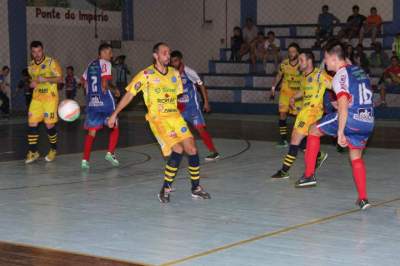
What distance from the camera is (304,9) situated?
2902 centimetres

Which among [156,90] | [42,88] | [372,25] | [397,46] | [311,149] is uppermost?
[372,25]

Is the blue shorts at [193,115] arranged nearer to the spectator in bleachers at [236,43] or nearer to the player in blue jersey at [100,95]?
the player in blue jersey at [100,95]

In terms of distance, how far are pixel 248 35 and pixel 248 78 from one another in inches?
74.5

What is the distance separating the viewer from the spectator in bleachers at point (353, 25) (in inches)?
1020

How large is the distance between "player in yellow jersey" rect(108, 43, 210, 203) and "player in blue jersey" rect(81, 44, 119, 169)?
327 cm

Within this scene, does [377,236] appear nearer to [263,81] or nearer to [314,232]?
[314,232]

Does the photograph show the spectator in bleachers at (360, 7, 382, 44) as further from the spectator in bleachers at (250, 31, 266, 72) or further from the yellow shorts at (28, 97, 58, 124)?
the yellow shorts at (28, 97, 58, 124)

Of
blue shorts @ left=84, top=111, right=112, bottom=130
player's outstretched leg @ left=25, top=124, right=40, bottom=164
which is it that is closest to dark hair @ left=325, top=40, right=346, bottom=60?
blue shorts @ left=84, top=111, right=112, bottom=130

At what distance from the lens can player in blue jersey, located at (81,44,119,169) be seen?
1303 cm

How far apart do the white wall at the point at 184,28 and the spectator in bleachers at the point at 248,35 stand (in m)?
1.83

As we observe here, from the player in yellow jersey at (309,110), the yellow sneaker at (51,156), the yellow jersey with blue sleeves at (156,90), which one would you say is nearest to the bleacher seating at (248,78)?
the yellow sneaker at (51,156)

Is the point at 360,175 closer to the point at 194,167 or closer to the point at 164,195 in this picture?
the point at 194,167

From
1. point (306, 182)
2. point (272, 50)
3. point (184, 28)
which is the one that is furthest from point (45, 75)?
point (184, 28)

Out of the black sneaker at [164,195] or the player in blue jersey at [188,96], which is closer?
the black sneaker at [164,195]
